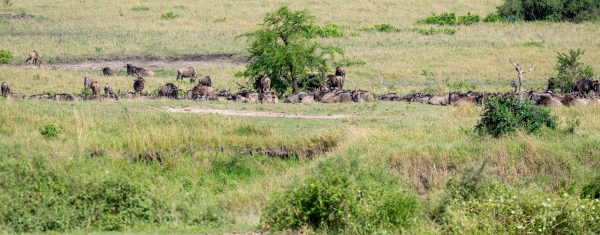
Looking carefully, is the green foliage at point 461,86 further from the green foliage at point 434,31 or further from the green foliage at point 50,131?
the green foliage at point 50,131

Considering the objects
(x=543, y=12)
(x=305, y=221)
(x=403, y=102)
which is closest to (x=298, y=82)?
(x=403, y=102)

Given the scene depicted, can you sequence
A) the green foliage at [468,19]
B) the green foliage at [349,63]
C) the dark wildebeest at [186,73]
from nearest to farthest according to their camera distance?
the dark wildebeest at [186,73], the green foliage at [349,63], the green foliage at [468,19]

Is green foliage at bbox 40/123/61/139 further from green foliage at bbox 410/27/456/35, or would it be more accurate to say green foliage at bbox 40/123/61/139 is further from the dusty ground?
green foliage at bbox 410/27/456/35

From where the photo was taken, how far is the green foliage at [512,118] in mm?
17281

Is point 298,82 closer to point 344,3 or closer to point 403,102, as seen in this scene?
point 403,102

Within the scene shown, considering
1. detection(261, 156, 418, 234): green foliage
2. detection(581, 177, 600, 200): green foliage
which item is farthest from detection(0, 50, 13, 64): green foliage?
A: detection(581, 177, 600, 200): green foliage

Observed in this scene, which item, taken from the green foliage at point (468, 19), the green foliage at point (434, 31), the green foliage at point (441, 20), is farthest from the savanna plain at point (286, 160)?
the green foliage at point (468, 19)

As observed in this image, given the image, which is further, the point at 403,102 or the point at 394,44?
the point at 394,44

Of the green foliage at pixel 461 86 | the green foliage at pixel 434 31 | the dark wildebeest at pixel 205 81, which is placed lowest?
the green foliage at pixel 461 86

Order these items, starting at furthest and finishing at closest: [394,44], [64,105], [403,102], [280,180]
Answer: [394,44], [403,102], [64,105], [280,180]

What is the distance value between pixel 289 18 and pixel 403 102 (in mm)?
6071

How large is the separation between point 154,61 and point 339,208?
28.6 m

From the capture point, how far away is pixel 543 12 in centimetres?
5200

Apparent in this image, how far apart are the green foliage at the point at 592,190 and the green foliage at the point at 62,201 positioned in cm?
688
